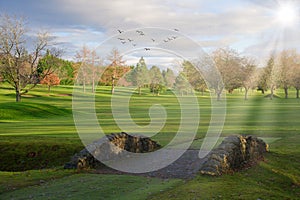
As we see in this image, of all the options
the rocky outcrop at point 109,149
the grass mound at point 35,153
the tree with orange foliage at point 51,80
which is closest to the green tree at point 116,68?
the tree with orange foliage at point 51,80

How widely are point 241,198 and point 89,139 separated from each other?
45.7 ft

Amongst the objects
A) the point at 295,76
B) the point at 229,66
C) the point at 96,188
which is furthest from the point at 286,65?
the point at 96,188

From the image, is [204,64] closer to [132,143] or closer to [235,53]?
[235,53]

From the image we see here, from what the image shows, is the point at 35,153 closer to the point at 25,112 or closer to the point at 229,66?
the point at 25,112

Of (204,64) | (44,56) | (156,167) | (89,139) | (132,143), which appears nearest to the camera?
(156,167)

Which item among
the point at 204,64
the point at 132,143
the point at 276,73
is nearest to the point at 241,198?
the point at 132,143

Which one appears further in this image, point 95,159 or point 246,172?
point 95,159

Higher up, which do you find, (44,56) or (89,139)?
(44,56)

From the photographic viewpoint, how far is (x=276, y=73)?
10094cm

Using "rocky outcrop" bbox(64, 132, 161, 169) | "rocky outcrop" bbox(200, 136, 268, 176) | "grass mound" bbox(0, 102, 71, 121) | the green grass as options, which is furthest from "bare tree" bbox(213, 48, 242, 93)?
the green grass

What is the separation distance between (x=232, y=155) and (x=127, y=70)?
160 ft

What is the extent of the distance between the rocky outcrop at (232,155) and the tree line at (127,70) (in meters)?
11.4

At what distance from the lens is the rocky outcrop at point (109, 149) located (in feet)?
56.9

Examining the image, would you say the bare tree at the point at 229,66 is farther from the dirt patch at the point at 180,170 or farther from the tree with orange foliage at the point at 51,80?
the dirt patch at the point at 180,170
